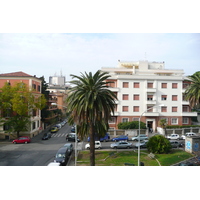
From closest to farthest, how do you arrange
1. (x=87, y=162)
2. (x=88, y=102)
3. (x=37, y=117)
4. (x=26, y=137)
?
(x=88, y=102), (x=87, y=162), (x=26, y=137), (x=37, y=117)

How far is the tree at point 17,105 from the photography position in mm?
36188

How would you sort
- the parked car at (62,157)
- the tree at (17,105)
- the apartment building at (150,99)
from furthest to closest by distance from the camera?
1. the apartment building at (150,99)
2. the tree at (17,105)
3. the parked car at (62,157)

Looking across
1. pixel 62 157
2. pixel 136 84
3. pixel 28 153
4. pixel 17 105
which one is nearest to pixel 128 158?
pixel 62 157

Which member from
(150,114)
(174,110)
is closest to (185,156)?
(150,114)

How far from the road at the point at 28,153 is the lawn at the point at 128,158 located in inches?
198

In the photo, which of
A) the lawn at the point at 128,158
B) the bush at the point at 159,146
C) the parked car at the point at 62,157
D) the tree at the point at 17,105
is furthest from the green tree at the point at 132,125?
the parked car at the point at 62,157

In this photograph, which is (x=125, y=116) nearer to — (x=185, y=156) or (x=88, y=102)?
(x=185, y=156)

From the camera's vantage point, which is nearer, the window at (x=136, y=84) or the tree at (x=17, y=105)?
the tree at (x=17, y=105)

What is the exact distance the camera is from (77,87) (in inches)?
830

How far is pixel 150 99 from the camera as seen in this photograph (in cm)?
4759

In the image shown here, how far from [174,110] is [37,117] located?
34107 mm

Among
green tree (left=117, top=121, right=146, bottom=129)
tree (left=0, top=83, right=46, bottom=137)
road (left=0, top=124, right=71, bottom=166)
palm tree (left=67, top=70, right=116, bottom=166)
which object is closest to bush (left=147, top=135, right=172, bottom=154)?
palm tree (left=67, top=70, right=116, bottom=166)

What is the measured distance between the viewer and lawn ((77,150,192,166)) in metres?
24.1

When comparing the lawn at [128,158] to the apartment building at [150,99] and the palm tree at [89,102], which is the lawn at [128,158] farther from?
the apartment building at [150,99]
